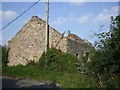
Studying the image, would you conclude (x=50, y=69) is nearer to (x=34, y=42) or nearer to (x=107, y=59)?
(x=34, y=42)

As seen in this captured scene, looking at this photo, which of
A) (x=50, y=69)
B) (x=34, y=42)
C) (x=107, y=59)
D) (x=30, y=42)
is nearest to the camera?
(x=107, y=59)

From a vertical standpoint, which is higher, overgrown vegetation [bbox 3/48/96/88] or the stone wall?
the stone wall

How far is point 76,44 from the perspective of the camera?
29969 mm

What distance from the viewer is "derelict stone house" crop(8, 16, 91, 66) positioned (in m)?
29.6

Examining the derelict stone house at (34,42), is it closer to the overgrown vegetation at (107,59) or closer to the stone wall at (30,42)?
the stone wall at (30,42)

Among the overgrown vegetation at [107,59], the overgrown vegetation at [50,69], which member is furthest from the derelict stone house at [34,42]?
the overgrown vegetation at [107,59]

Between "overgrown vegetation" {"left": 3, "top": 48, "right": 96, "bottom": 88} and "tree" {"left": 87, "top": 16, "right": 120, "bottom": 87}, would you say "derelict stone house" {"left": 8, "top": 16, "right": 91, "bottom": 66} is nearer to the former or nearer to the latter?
"overgrown vegetation" {"left": 3, "top": 48, "right": 96, "bottom": 88}

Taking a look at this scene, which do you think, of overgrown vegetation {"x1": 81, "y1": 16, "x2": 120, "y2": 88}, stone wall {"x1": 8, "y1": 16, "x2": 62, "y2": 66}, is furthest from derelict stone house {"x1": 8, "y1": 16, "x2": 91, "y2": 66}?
overgrown vegetation {"x1": 81, "y1": 16, "x2": 120, "y2": 88}

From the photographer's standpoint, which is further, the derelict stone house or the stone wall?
the stone wall

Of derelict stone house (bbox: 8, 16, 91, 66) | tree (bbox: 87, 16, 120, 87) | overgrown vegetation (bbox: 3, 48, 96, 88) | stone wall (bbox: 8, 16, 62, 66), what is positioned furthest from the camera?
stone wall (bbox: 8, 16, 62, 66)

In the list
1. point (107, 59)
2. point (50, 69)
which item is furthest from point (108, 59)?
point (50, 69)

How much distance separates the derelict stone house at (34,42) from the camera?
97.1 ft

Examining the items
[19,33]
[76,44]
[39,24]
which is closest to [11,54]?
[19,33]

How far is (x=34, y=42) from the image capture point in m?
31.6
